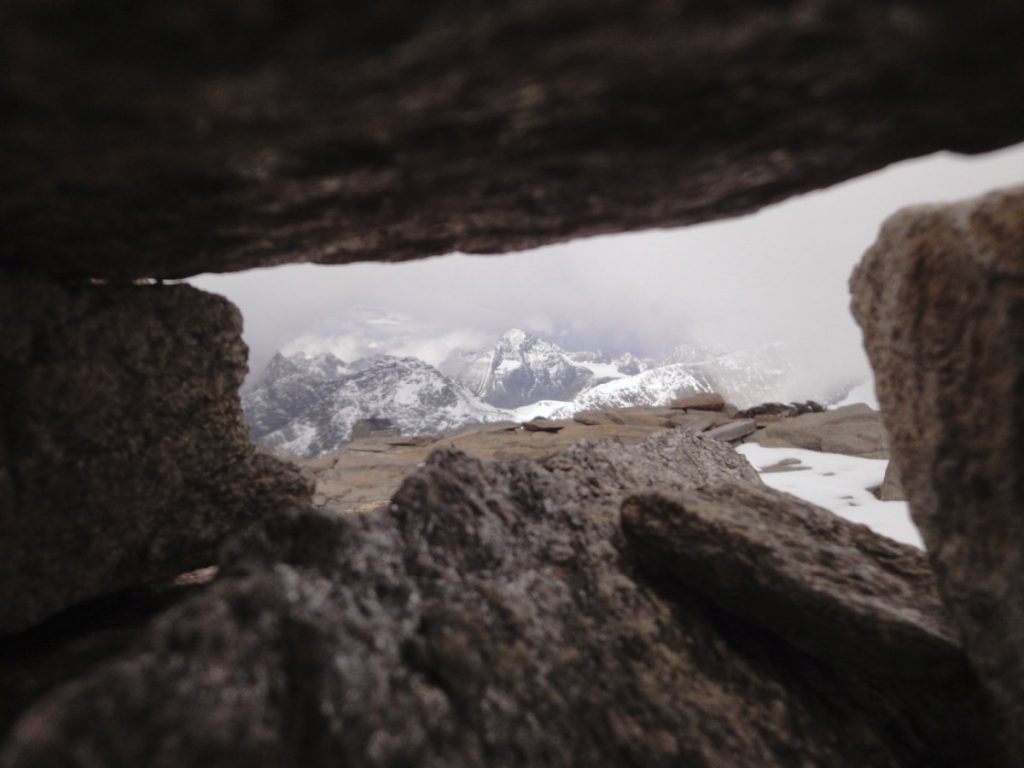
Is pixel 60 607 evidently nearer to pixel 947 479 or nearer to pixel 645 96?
pixel 645 96

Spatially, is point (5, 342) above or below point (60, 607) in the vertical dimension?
above

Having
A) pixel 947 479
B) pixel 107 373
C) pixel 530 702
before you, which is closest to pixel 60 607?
pixel 107 373

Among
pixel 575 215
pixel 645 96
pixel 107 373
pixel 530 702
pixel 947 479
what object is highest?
pixel 645 96

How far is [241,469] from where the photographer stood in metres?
3.35

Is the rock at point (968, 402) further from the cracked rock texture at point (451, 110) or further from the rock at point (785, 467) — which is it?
the rock at point (785, 467)

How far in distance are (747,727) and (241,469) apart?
312 centimetres

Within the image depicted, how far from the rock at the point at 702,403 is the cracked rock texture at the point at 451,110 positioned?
44.4 ft

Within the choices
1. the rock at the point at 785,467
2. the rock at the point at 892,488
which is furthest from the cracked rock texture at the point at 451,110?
the rock at the point at 785,467

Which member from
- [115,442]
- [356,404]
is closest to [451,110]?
[115,442]

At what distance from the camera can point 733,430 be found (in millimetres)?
12453

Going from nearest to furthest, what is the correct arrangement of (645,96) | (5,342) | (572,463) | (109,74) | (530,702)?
(109,74) < (645,96) < (530,702) < (5,342) < (572,463)

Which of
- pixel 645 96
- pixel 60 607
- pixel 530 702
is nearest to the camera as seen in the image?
pixel 645 96

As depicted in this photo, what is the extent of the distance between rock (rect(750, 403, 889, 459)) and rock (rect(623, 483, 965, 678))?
9.02m

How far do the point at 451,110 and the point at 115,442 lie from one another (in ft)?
7.84
